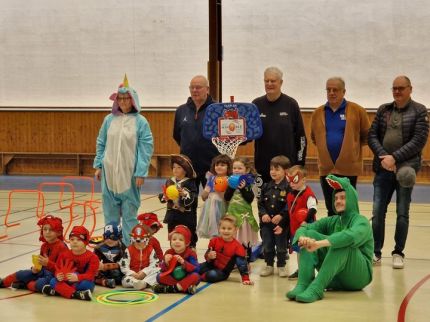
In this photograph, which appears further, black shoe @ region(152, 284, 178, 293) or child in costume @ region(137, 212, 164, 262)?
child in costume @ region(137, 212, 164, 262)

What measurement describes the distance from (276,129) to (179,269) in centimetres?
181

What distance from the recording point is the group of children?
6164 mm

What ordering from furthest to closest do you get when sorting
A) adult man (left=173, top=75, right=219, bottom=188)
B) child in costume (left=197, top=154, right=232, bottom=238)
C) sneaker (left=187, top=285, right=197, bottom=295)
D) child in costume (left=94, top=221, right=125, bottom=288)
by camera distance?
1. adult man (left=173, top=75, right=219, bottom=188)
2. child in costume (left=197, top=154, right=232, bottom=238)
3. child in costume (left=94, top=221, right=125, bottom=288)
4. sneaker (left=187, top=285, right=197, bottom=295)

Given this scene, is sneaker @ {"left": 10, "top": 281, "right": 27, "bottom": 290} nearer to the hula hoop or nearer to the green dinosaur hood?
the hula hoop

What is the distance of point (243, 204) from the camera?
23.2ft

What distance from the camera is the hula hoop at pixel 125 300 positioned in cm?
586

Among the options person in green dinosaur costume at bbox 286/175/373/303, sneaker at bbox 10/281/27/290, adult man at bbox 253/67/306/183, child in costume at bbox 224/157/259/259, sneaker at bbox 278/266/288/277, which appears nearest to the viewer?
person in green dinosaur costume at bbox 286/175/373/303

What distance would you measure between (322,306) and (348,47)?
9834mm

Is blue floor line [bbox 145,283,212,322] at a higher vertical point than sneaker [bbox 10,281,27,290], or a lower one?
lower

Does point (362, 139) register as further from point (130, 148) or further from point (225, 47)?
point (225, 47)

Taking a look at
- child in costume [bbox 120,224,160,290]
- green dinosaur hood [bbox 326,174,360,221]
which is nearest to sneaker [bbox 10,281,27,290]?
child in costume [bbox 120,224,160,290]

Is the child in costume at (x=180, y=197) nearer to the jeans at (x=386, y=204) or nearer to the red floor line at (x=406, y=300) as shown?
the jeans at (x=386, y=204)

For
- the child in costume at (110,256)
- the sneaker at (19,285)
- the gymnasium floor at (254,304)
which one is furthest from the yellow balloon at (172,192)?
the sneaker at (19,285)

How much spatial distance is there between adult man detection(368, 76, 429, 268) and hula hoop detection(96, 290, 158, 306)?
7.91 ft
